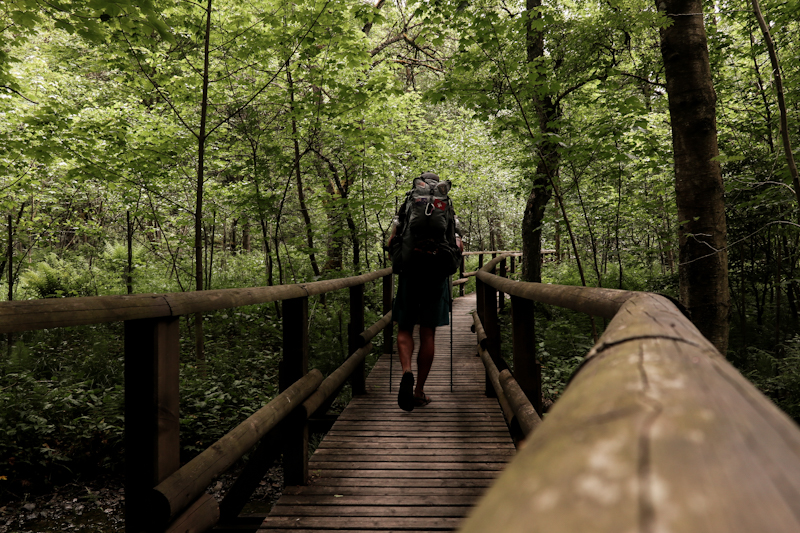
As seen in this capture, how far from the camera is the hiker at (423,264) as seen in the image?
12.6 ft

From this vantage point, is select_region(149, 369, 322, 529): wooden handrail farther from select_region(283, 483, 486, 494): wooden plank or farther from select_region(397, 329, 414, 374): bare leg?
select_region(397, 329, 414, 374): bare leg

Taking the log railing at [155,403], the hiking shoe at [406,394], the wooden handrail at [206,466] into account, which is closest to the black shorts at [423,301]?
the hiking shoe at [406,394]

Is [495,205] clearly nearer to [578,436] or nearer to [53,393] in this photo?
[53,393]

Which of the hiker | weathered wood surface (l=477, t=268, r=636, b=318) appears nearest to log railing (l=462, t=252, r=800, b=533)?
weathered wood surface (l=477, t=268, r=636, b=318)

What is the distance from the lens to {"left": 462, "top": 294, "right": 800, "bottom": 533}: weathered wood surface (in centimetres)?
28

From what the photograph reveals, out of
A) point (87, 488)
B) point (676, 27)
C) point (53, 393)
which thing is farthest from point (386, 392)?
point (676, 27)

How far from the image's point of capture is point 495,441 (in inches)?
138

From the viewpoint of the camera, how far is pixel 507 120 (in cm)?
671

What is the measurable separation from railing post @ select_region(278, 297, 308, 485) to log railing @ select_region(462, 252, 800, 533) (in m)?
2.26

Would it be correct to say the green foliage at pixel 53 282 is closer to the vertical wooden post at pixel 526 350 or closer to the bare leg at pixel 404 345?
the bare leg at pixel 404 345

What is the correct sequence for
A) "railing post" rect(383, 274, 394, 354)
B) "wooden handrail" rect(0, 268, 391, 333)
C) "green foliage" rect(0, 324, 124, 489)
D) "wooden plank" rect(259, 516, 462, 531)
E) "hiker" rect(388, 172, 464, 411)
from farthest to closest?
"railing post" rect(383, 274, 394, 354), "green foliage" rect(0, 324, 124, 489), "hiker" rect(388, 172, 464, 411), "wooden plank" rect(259, 516, 462, 531), "wooden handrail" rect(0, 268, 391, 333)

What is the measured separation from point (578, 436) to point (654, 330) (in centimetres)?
46

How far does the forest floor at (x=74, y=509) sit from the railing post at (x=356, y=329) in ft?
5.19

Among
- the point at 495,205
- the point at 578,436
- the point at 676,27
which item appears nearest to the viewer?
the point at 578,436
